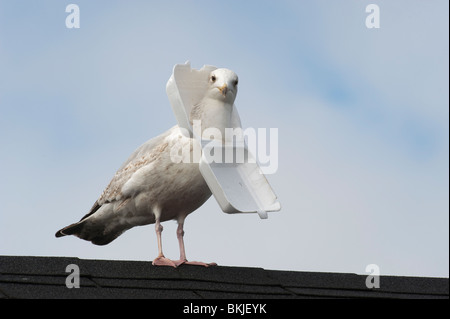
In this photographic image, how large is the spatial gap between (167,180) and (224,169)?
2.06 ft

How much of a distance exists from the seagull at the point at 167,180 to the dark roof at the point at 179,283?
1.02ft

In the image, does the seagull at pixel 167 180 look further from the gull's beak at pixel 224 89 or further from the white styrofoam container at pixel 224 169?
the white styrofoam container at pixel 224 169

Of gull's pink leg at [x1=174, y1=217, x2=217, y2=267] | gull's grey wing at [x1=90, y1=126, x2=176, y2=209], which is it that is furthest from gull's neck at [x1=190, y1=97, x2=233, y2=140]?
gull's pink leg at [x1=174, y1=217, x2=217, y2=267]

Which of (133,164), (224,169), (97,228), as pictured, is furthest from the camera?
(97,228)

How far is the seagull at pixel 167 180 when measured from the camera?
25.6 ft

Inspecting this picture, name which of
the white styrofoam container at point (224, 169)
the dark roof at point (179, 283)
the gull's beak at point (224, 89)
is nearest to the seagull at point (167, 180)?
the gull's beak at point (224, 89)

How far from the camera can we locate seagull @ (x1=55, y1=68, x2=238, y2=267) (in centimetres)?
779

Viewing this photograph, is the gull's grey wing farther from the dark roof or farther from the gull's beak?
the dark roof

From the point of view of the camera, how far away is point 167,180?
7848 millimetres

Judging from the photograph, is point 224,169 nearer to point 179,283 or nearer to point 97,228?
point 179,283

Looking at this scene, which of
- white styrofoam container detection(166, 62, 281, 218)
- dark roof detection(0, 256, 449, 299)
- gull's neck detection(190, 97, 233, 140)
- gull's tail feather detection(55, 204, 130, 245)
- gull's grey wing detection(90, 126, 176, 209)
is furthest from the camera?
gull's tail feather detection(55, 204, 130, 245)

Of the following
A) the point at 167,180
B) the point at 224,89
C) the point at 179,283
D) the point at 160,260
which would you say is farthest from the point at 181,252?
the point at 224,89

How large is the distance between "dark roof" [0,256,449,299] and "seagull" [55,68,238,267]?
310 millimetres

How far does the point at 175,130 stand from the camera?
8109mm
